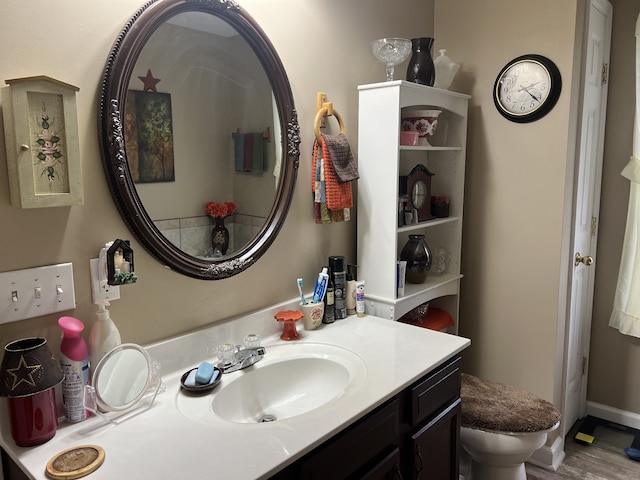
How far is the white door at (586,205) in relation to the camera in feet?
7.34

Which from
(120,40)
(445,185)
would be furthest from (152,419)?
(445,185)

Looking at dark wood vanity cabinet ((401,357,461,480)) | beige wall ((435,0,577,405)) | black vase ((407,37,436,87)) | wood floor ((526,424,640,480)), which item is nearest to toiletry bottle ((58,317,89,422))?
dark wood vanity cabinet ((401,357,461,480))

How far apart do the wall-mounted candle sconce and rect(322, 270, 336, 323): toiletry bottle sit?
76cm

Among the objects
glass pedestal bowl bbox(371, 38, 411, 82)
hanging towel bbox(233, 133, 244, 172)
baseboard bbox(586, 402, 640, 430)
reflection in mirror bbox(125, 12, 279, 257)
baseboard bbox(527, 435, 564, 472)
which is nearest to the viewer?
reflection in mirror bbox(125, 12, 279, 257)

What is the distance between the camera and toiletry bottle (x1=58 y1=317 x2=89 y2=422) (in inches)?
44.8

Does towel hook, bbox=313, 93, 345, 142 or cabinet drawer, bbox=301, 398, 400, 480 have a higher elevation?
towel hook, bbox=313, 93, 345, 142

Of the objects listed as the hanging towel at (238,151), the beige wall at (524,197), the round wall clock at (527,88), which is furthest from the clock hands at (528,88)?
the hanging towel at (238,151)

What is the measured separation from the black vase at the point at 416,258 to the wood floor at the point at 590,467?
3.37 ft

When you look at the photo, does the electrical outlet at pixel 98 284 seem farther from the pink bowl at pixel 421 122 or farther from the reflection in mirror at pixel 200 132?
the pink bowl at pixel 421 122

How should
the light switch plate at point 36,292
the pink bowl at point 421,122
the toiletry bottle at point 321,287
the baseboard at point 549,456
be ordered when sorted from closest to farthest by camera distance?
the light switch plate at point 36,292
the toiletry bottle at point 321,287
the pink bowl at point 421,122
the baseboard at point 549,456

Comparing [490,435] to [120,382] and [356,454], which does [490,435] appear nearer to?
[356,454]

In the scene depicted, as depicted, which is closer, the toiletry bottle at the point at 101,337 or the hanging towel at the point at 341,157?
the toiletry bottle at the point at 101,337

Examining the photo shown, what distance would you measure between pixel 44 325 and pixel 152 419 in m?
0.33

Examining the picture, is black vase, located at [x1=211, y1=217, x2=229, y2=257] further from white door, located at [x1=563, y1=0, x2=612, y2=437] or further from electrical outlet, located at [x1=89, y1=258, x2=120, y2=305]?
white door, located at [x1=563, y1=0, x2=612, y2=437]
